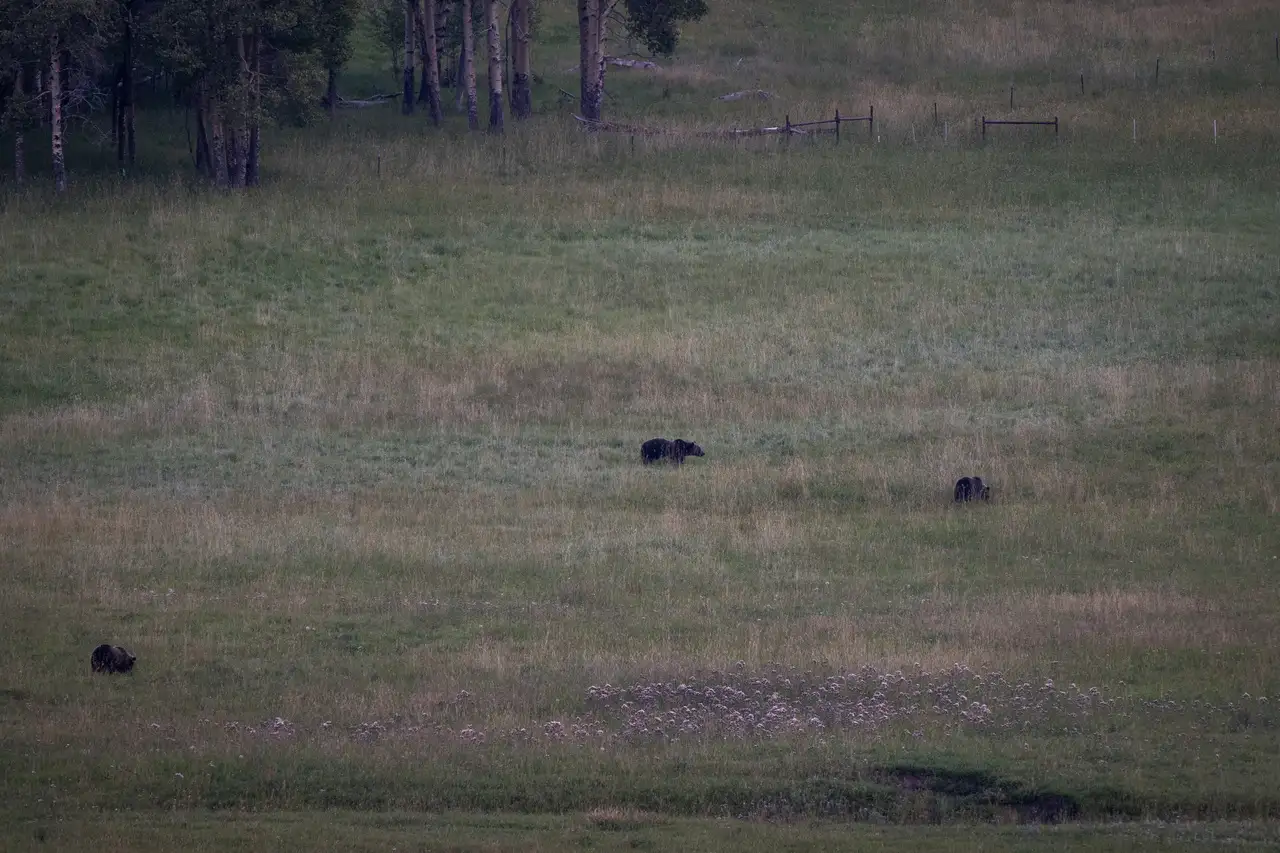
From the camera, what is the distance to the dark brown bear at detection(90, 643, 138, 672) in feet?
44.3

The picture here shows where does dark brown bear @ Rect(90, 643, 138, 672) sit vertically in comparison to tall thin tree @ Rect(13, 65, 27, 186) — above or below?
below

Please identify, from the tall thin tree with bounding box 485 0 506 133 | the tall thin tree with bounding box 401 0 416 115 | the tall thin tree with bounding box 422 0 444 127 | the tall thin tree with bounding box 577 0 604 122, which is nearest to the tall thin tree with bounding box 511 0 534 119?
the tall thin tree with bounding box 577 0 604 122

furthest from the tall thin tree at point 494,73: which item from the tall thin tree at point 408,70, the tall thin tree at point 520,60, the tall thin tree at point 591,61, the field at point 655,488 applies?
the tall thin tree at point 408,70

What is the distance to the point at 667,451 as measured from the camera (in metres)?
22.6

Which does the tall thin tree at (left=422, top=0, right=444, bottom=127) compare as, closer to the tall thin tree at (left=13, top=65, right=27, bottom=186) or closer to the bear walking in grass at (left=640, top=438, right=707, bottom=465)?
the tall thin tree at (left=13, top=65, right=27, bottom=186)

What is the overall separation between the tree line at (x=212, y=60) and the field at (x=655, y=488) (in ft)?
5.89

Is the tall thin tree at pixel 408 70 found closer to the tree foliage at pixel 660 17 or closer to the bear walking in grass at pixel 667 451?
the tree foliage at pixel 660 17

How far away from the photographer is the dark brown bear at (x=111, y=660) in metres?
13.5

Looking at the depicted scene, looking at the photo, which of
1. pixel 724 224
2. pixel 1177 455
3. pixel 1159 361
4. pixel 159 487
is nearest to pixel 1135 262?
pixel 1159 361

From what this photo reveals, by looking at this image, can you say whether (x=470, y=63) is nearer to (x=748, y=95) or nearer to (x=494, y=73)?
(x=494, y=73)

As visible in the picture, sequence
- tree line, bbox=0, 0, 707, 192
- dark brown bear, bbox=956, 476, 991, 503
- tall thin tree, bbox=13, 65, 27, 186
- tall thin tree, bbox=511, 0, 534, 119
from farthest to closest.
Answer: tall thin tree, bbox=511, 0, 534, 119
tall thin tree, bbox=13, 65, 27, 186
tree line, bbox=0, 0, 707, 192
dark brown bear, bbox=956, 476, 991, 503

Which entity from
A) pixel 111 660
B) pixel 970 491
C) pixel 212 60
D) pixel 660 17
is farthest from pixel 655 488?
pixel 660 17

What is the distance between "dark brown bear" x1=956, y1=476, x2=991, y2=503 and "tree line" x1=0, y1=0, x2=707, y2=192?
23551 millimetres

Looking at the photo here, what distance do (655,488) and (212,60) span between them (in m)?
22.3
